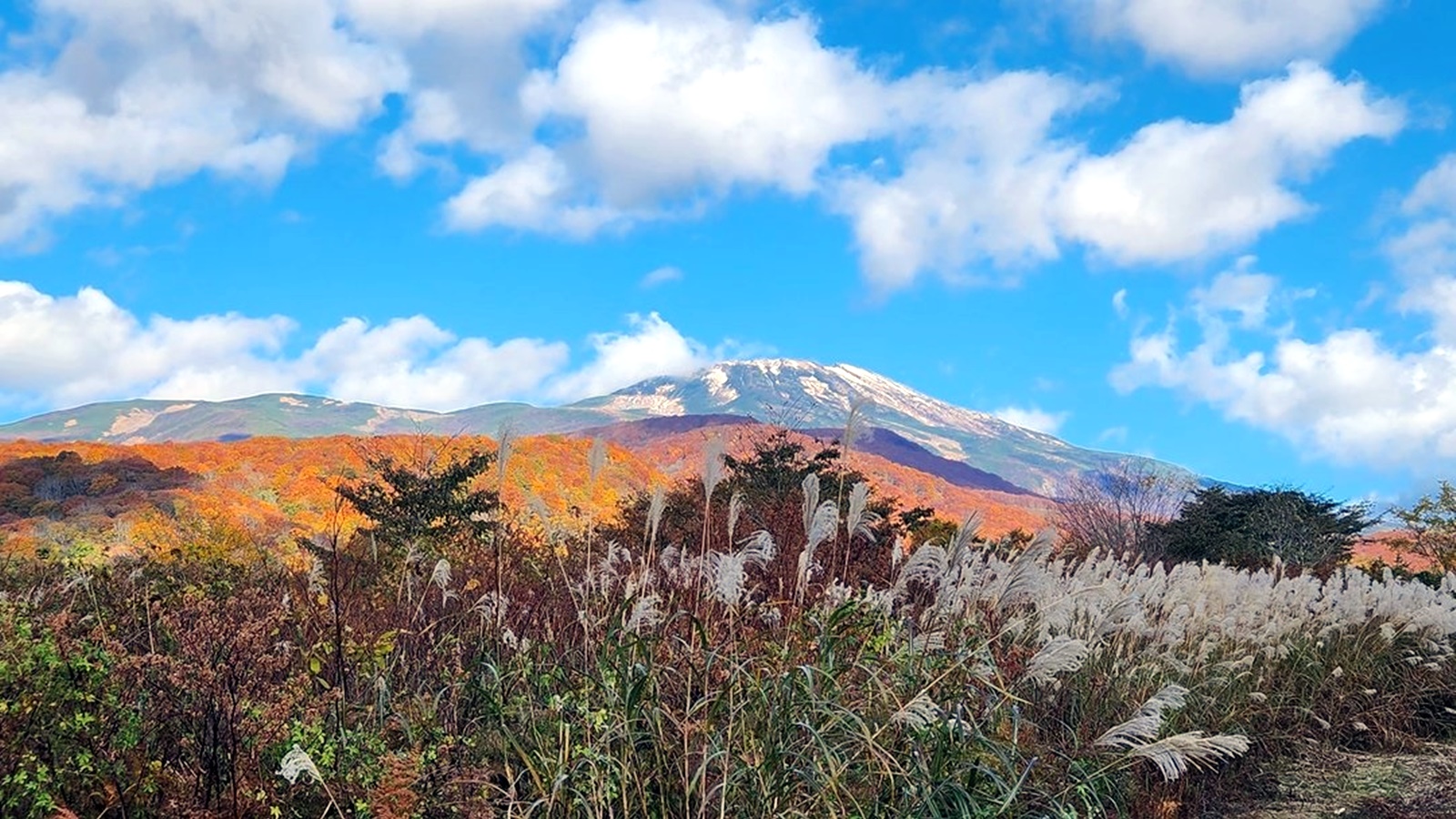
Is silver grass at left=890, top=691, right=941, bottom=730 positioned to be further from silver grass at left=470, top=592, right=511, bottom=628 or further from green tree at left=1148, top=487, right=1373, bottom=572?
green tree at left=1148, top=487, right=1373, bottom=572

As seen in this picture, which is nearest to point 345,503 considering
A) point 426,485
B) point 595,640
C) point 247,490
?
point 426,485

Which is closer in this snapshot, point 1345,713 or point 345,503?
point 1345,713

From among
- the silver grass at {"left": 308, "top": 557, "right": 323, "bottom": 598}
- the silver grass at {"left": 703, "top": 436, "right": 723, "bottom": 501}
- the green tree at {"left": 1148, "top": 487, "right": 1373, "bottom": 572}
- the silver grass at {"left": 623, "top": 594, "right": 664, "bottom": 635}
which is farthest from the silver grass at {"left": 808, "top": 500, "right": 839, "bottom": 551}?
the green tree at {"left": 1148, "top": 487, "right": 1373, "bottom": 572}

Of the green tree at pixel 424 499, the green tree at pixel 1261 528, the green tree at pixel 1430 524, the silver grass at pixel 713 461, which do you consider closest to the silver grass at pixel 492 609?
the silver grass at pixel 713 461

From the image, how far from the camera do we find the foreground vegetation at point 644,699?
2.96 meters

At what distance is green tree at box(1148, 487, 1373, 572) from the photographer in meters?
23.5

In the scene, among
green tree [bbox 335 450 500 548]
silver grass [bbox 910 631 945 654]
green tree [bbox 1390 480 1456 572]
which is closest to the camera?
silver grass [bbox 910 631 945 654]

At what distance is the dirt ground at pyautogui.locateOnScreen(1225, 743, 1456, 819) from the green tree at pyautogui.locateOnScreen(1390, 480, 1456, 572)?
76.3 ft

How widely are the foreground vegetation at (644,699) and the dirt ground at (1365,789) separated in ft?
0.64

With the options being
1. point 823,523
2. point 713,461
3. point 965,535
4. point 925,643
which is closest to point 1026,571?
point 965,535

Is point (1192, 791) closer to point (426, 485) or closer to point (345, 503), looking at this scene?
point (426, 485)

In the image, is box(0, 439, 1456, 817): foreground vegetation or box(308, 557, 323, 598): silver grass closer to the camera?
box(0, 439, 1456, 817): foreground vegetation

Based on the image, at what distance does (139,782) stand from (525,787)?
1.12 meters

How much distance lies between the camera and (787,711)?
3250 mm
